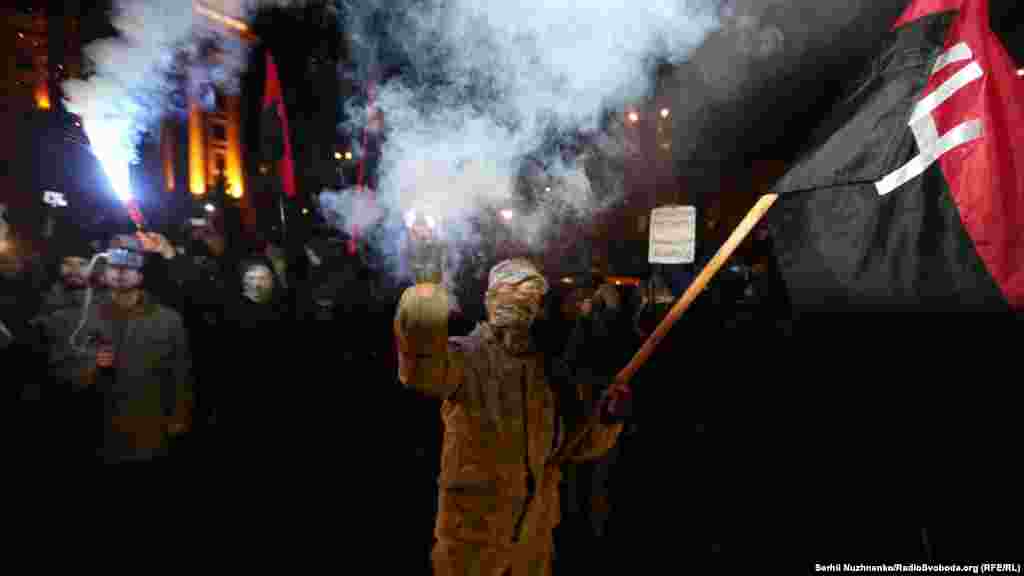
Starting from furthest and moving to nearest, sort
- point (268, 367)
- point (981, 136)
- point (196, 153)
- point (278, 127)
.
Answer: point (196, 153)
point (278, 127)
point (268, 367)
point (981, 136)

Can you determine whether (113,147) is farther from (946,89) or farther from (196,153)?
(196,153)

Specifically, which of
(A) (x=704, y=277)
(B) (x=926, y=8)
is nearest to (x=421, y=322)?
(A) (x=704, y=277)

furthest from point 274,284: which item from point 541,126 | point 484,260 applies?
point 541,126

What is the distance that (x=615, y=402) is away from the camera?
2908 mm

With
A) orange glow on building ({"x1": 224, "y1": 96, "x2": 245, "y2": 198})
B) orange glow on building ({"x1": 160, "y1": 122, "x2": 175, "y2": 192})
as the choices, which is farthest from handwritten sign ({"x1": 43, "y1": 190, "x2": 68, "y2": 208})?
orange glow on building ({"x1": 224, "y1": 96, "x2": 245, "y2": 198})

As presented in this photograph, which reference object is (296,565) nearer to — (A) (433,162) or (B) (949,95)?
(A) (433,162)

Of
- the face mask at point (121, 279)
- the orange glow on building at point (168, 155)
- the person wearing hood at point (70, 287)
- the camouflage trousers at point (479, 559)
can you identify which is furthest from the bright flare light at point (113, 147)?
the orange glow on building at point (168, 155)

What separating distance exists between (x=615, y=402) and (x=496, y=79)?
10.2 feet

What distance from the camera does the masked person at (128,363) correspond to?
413 centimetres

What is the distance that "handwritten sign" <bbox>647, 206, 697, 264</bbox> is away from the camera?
6.07 m

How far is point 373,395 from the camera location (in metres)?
8.06

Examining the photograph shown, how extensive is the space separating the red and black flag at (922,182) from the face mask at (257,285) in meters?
5.03

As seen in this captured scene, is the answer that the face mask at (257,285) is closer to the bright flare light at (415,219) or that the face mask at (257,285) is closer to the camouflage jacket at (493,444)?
the bright flare light at (415,219)

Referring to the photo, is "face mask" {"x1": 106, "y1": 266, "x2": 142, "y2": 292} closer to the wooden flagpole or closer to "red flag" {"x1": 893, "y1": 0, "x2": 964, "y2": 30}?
the wooden flagpole
